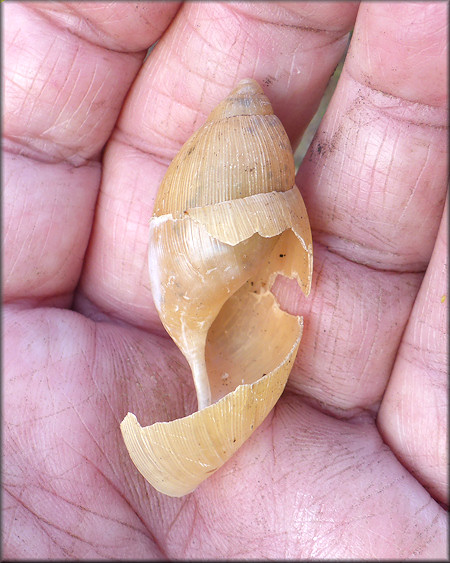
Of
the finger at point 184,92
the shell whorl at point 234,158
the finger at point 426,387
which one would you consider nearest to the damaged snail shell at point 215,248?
the shell whorl at point 234,158

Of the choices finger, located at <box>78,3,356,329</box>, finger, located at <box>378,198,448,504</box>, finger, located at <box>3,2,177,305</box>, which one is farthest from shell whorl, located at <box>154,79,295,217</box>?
finger, located at <box>378,198,448,504</box>

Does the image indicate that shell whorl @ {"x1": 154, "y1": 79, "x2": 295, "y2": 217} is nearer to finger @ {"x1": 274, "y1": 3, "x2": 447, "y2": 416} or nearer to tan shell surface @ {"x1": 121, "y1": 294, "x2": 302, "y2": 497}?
finger @ {"x1": 274, "y1": 3, "x2": 447, "y2": 416}

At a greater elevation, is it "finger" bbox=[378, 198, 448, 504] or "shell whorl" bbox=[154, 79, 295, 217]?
"shell whorl" bbox=[154, 79, 295, 217]

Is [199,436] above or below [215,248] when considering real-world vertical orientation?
below

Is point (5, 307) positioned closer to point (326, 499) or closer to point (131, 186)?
point (131, 186)

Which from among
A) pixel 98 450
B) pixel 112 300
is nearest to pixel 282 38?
pixel 112 300

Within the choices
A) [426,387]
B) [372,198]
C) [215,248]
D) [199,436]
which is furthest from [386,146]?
[199,436]

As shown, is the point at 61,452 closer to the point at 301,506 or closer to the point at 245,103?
the point at 301,506
